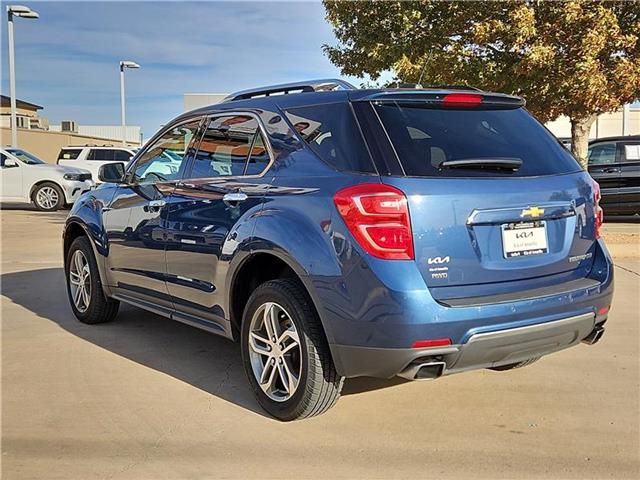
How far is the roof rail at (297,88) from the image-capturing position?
4062 millimetres

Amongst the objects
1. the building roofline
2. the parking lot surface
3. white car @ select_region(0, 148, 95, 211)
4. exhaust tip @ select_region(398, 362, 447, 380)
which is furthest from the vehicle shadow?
the building roofline

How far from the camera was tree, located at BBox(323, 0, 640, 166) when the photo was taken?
9.83 m

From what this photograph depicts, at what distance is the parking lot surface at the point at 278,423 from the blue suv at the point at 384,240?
1.08ft

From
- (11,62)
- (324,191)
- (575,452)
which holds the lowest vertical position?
(575,452)

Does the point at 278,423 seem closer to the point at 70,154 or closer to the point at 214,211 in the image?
the point at 214,211

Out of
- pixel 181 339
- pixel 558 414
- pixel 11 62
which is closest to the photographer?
pixel 558 414

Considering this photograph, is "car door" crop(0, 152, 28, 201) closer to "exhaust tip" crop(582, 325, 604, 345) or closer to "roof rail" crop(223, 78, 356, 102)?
"roof rail" crop(223, 78, 356, 102)

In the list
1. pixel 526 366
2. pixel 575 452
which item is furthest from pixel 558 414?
pixel 526 366

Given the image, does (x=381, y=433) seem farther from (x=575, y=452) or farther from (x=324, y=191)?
(x=324, y=191)

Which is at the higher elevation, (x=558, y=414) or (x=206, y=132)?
(x=206, y=132)

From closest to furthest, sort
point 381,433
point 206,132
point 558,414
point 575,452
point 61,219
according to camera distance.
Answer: point 575,452
point 381,433
point 558,414
point 206,132
point 61,219

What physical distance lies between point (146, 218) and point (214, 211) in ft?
3.18

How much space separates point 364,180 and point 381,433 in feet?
4.64

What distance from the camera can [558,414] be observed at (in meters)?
3.89
